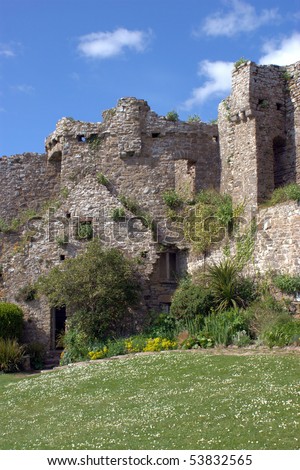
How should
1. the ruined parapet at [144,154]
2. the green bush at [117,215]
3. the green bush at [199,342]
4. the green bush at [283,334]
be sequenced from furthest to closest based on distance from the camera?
the ruined parapet at [144,154] < the green bush at [117,215] < the green bush at [199,342] < the green bush at [283,334]

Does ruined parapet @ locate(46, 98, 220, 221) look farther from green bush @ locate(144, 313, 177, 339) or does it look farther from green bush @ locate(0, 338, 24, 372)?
green bush @ locate(0, 338, 24, 372)

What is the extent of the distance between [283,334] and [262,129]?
928cm

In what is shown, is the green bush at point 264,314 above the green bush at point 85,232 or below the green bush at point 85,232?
below

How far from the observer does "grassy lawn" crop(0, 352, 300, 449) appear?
9.99 meters

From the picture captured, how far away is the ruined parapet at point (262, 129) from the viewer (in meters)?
23.6

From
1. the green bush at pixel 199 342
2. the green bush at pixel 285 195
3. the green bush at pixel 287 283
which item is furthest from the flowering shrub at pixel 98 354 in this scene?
the green bush at pixel 285 195

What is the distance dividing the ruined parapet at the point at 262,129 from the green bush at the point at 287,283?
401 cm

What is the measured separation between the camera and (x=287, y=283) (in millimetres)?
19516

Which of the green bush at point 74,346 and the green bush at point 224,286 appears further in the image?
the green bush at point 74,346

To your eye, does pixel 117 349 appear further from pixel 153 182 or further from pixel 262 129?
pixel 262 129

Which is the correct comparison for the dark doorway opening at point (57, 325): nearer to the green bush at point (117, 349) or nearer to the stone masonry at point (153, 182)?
the stone masonry at point (153, 182)

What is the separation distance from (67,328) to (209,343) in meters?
6.33

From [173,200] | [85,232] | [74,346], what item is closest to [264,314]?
[74,346]

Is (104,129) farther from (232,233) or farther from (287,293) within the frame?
(287,293)
